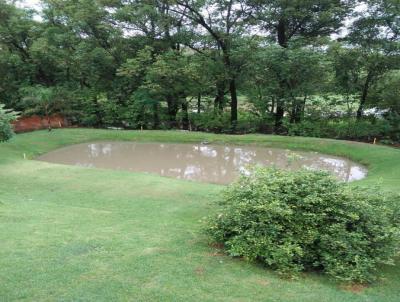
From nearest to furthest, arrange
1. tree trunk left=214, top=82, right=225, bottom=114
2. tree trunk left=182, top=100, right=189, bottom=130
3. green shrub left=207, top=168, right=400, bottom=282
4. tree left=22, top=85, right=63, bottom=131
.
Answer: green shrub left=207, top=168, right=400, bottom=282 → tree left=22, top=85, right=63, bottom=131 → tree trunk left=214, top=82, right=225, bottom=114 → tree trunk left=182, top=100, right=189, bottom=130

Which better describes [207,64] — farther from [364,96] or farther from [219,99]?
[364,96]

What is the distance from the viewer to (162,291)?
15.6 ft

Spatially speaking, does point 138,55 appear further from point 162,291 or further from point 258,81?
point 162,291

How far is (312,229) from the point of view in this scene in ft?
18.6

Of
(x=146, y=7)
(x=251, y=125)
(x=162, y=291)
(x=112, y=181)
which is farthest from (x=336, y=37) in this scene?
(x=162, y=291)

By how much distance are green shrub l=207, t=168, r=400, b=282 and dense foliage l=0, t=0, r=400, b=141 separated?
14040mm

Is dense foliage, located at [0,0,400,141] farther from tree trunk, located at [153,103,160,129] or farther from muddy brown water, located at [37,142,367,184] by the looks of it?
muddy brown water, located at [37,142,367,184]

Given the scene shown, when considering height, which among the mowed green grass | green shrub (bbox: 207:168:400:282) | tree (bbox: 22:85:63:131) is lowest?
the mowed green grass

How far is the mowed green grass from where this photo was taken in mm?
4770

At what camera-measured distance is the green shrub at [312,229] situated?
17.9 feet

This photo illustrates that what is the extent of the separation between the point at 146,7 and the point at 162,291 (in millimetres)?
19798

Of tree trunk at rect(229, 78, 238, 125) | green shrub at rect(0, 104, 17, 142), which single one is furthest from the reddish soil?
tree trunk at rect(229, 78, 238, 125)

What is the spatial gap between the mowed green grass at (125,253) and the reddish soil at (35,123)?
449 inches

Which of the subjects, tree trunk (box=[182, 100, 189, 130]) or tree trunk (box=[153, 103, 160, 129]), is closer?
tree trunk (box=[153, 103, 160, 129])
